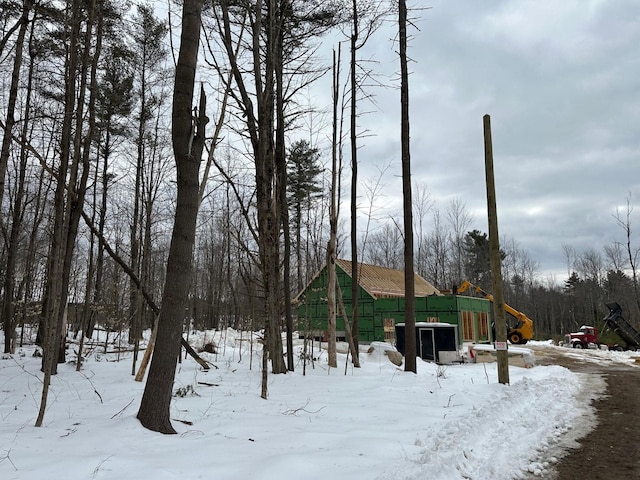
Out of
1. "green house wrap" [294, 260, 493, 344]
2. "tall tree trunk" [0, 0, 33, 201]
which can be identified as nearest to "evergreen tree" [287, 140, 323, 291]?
"green house wrap" [294, 260, 493, 344]

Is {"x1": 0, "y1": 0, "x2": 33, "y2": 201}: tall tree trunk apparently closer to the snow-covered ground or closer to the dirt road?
the snow-covered ground

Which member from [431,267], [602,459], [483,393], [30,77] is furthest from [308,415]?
[431,267]

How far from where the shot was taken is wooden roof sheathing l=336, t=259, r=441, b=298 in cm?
2763

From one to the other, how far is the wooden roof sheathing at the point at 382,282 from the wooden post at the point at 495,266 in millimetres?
16490

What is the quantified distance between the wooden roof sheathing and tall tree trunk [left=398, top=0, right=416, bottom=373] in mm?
15127

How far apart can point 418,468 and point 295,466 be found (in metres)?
1.13

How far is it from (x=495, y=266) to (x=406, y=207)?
277 cm

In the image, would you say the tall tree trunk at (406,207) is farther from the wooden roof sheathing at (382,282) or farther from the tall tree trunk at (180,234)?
the wooden roof sheathing at (382,282)

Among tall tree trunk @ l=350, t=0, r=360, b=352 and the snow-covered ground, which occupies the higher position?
tall tree trunk @ l=350, t=0, r=360, b=352

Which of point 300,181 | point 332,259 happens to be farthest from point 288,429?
point 300,181

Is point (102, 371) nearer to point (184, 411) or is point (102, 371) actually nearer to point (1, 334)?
point (184, 411)

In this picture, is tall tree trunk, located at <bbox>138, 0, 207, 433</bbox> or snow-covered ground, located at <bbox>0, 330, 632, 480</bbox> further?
tall tree trunk, located at <bbox>138, 0, 207, 433</bbox>

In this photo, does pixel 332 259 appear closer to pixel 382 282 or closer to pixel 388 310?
pixel 388 310

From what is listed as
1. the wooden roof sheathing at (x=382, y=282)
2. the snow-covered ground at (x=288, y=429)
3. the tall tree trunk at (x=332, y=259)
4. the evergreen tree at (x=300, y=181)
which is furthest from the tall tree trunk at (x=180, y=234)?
the wooden roof sheathing at (x=382, y=282)
